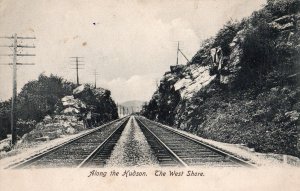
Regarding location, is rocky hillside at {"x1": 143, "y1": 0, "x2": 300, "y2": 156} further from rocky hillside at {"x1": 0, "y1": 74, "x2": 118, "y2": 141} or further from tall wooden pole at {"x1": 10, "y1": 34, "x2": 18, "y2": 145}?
tall wooden pole at {"x1": 10, "y1": 34, "x2": 18, "y2": 145}

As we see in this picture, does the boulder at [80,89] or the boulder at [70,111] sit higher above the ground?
the boulder at [80,89]

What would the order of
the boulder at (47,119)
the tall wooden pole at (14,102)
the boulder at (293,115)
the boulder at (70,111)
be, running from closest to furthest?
the boulder at (293,115) → the tall wooden pole at (14,102) → the boulder at (47,119) → the boulder at (70,111)


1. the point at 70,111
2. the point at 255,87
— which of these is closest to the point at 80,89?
the point at 70,111

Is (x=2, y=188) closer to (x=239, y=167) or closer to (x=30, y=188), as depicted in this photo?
(x=30, y=188)

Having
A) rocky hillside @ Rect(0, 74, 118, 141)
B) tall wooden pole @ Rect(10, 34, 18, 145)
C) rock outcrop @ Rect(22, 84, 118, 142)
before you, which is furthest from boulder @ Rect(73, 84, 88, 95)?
tall wooden pole @ Rect(10, 34, 18, 145)

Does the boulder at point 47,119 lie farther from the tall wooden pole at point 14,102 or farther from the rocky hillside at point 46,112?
the tall wooden pole at point 14,102

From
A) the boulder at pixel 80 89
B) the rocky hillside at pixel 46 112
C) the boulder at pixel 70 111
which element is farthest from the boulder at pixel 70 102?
the boulder at pixel 80 89

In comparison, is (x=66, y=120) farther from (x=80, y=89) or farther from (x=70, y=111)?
(x=80, y=89)

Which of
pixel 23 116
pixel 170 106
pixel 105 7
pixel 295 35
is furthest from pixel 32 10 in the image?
pixel 170 106

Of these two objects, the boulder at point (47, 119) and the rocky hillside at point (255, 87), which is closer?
the rocky hillside at point (255, 87)
